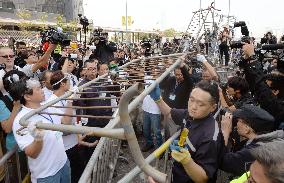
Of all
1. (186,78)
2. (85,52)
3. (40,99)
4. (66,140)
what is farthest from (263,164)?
(85,52)

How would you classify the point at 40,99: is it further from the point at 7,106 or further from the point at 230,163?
the point at 230,163

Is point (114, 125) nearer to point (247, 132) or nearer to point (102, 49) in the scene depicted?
point (247, 132)

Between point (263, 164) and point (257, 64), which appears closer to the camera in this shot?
point (263, 164)

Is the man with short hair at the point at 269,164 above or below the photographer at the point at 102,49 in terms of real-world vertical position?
below

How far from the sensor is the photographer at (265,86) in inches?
127

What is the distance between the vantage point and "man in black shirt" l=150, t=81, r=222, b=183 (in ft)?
7.16

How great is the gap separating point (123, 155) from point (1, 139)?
8.07ft

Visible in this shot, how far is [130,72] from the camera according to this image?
10.9 ft

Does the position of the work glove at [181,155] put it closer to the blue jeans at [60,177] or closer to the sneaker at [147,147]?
the blue jeans at [60,177]

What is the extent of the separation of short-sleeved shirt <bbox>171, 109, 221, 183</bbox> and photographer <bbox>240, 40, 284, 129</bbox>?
97 centimetres

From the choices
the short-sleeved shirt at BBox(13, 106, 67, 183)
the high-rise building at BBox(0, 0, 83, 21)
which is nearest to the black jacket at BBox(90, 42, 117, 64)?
the short-sleeved shirt at BBox(13, 106, 67, 183)

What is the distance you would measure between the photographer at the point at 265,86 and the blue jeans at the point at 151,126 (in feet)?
6.71

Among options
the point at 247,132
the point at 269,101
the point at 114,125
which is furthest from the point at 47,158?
the point at 269,101

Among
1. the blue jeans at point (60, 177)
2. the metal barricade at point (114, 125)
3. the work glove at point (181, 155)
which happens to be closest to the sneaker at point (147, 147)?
the metal barricade at point (114, 125)
